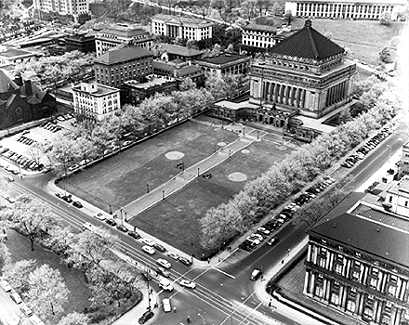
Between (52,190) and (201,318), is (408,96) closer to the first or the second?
(201,318)

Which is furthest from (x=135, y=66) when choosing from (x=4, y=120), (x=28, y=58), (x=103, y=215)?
(x=103, y=215)

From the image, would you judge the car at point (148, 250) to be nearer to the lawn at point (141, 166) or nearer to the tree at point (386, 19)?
the lawn at point (141, 166)

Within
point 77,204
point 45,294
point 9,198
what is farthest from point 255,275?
point 9,198

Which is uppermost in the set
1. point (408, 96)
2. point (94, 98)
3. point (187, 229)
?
point (408, 96)

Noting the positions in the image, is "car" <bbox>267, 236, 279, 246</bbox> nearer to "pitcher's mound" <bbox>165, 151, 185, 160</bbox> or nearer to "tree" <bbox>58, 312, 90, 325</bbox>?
"tree" <bbox>58, 312, 90, 325</bbox>

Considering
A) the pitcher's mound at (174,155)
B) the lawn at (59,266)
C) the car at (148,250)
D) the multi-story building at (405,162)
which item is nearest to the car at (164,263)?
the car at (148,250)

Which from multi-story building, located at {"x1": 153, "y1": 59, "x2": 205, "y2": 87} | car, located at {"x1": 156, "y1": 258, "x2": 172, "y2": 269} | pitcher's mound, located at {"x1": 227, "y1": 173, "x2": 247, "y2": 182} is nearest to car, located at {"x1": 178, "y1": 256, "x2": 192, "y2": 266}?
car, located at {"x1": 156, "y1": 258, "x2": 172, "y2": 269}
